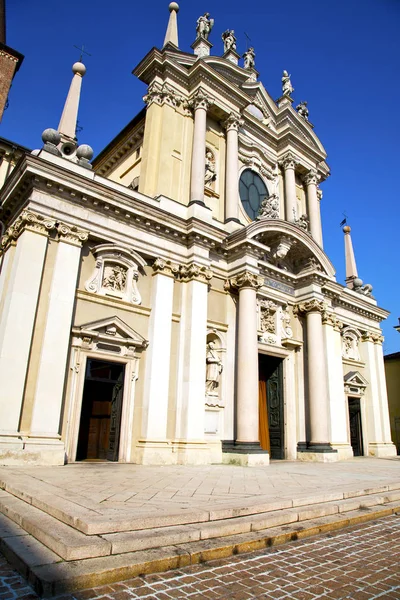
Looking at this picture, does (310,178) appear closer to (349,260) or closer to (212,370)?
(349,260)

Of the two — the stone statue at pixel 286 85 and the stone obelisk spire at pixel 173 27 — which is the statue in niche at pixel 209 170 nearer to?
the stone obelisk spire at pixel 173 27

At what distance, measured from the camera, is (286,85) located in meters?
22.3

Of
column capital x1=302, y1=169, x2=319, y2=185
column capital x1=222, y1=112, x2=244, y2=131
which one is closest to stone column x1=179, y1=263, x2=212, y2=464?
column capital x1=222, y1=112, x2=244, y2=131

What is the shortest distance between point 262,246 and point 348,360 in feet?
29.7

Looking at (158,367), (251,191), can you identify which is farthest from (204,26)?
(158,367)

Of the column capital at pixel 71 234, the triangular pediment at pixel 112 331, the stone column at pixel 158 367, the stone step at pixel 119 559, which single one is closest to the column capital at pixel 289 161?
the stone column at pixel 158 367

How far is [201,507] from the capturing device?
4957mm

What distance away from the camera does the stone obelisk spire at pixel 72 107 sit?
13719 millimetres

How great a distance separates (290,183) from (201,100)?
6.11 meters

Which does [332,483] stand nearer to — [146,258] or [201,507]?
[201,507]

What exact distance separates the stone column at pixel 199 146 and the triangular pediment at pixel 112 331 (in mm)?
5169

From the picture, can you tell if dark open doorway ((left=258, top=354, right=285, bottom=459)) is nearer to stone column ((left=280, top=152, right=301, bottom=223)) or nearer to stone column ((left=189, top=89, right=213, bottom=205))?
stone column ((left=189, top=89, right=213, bottom=205))

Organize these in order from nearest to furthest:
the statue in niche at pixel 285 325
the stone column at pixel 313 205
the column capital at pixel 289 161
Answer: the statue in niche at pixel 285 325 → the column capital at pixel 289 161 → the stone column at pixel 313 205

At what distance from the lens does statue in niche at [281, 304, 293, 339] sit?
656 inches
